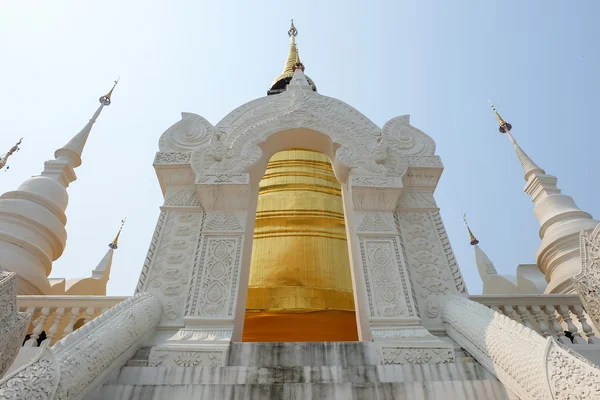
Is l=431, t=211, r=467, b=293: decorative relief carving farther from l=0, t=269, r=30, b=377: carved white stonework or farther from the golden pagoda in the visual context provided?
l=0, t=269, r=30, b=377: carved white stonework

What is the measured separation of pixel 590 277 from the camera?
291 centimetres

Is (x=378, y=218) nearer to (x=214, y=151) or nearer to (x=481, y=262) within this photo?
(x=214, y=151)

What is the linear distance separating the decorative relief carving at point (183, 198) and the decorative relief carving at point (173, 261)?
0.14 metres

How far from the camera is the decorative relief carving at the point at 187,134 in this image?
6547 mm

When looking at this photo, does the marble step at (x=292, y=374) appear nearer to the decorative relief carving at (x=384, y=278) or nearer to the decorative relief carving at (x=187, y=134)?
the decorative relief carving at (x=384, y=278)

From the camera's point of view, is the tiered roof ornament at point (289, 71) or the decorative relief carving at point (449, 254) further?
the tiered roof ornament at point (289, 71)

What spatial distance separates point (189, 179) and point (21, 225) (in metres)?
2.83

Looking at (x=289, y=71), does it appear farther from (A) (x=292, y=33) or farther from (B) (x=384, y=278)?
(B) (x=384, y=278)

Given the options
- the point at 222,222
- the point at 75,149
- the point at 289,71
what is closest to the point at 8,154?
the point at 75,149

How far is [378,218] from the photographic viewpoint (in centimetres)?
585

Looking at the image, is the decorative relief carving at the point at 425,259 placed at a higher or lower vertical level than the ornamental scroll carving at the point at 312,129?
lower

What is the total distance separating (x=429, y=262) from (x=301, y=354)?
231 centimetres

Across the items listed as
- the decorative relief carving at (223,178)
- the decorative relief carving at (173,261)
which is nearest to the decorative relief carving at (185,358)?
the decorative relief carving at (173,261)

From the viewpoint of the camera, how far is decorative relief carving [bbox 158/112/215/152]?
6547mm
